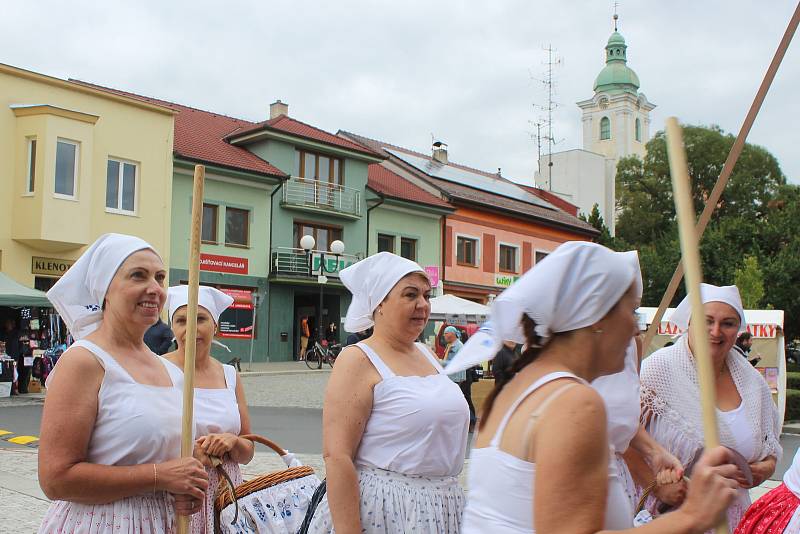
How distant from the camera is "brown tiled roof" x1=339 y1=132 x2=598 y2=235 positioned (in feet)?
125

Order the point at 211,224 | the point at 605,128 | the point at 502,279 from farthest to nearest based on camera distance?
the point at 605,128, the point at 502,279, the point at 211,224

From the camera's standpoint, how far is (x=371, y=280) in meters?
3.60

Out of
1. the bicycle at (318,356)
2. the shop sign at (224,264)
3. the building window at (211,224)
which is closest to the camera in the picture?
the bicycle at (318,356)

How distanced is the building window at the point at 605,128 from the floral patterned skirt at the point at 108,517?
288 feet

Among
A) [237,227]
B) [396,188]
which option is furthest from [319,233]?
[396,188]

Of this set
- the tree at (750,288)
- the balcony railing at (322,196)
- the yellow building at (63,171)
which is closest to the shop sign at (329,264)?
the balcony railing at (322,196)

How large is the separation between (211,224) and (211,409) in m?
25.8

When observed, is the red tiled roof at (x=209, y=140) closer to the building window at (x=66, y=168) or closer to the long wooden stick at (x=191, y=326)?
the building window at (x=66, y=168)

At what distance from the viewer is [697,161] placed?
169 feet

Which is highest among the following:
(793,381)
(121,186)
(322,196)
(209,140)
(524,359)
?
(209,140)

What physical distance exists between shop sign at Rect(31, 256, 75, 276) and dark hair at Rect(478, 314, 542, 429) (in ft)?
77.8

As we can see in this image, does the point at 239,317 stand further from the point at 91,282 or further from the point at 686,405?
the point at 91,282

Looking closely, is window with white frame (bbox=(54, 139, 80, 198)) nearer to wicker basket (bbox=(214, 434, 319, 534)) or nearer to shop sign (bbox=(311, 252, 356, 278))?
shop sign (bbox=(311, 252, 356, 278))

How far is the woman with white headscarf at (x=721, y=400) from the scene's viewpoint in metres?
3.66
